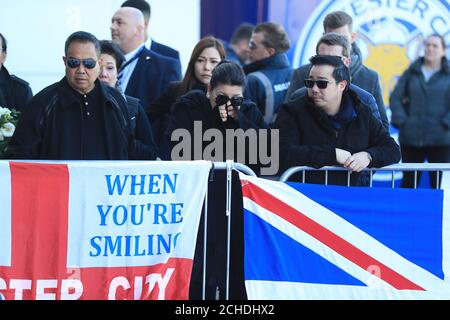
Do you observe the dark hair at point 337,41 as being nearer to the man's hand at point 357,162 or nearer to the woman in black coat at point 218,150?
the woman in black coat at point 218,150

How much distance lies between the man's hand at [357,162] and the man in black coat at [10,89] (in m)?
2.81

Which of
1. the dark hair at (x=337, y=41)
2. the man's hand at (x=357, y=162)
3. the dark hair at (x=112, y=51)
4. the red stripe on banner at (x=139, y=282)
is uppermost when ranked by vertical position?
the dark hair at (x=337, y=41)

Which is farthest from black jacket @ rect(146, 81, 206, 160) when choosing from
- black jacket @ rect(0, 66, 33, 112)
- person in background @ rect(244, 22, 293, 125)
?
black jacket @ rect(0, 66, 33, 112)

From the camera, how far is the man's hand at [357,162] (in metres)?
7.33

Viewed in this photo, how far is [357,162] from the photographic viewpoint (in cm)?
734

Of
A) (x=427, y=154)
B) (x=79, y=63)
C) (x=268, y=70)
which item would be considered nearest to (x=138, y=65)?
(x=268, y=70)

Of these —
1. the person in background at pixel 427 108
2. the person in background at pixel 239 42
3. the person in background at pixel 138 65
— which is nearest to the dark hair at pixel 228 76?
the person in background at pixel 138 65

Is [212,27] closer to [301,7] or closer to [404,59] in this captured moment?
[301,7]

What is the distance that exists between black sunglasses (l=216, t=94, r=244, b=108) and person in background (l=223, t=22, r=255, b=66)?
439 cm

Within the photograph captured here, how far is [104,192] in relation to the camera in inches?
269

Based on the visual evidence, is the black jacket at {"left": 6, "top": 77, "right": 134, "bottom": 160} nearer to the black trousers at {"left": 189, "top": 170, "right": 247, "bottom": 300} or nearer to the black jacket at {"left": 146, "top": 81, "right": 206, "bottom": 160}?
the black trousers at {"left": 189, "top": 170, "right": 247, "bottom": 300}

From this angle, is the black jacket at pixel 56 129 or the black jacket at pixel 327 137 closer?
the black jacket at pixel 56 129

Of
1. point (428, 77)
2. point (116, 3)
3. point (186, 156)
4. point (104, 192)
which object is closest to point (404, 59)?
point (428, 77)
